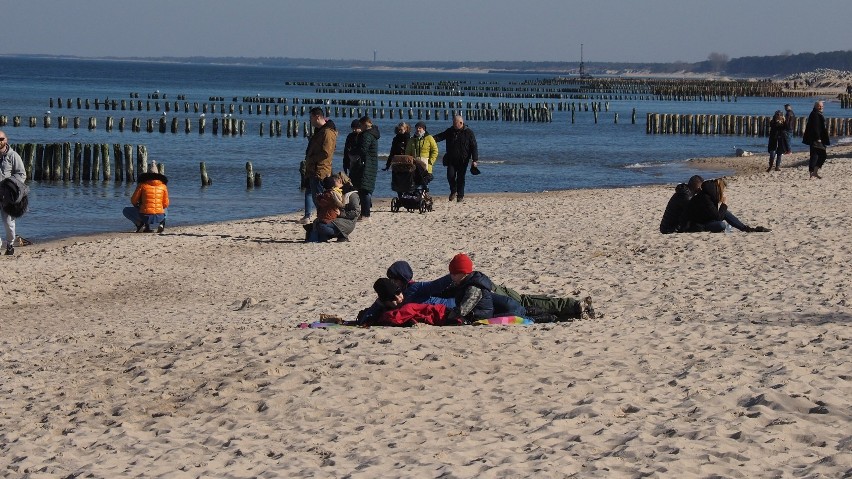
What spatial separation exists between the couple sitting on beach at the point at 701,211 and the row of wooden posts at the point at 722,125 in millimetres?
38963

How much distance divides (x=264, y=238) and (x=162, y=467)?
10.5m

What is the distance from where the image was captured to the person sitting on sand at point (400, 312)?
30.7 feet

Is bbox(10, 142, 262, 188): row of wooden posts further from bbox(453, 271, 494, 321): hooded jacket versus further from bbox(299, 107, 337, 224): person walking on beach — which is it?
bbox(453, 271, 494, 321): hooded jacket

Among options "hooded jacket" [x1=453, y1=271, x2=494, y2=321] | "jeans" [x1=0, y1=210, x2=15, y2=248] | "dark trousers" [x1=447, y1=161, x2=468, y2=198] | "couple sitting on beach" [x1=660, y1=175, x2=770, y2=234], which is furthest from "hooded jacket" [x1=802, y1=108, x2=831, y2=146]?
"hooded jacket" [x1=453, y1=271, x2=494, y2=321]

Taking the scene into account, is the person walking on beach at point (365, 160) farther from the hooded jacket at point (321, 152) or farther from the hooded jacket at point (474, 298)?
the hooded jacket at point (474, 298)

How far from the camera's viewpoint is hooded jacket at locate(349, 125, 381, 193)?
1759cm

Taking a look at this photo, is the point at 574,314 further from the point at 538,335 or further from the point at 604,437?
the point at 604,437

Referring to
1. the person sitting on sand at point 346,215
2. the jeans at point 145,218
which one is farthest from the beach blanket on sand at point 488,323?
the jeans at point 145,218

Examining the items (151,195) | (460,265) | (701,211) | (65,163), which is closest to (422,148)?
(151,195)

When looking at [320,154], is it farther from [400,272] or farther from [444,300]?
[400,272]

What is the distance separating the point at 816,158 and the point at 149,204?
1328 cm

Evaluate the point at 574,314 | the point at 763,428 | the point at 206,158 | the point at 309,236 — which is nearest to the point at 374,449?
the point at 763,428

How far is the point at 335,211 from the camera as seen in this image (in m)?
16.0

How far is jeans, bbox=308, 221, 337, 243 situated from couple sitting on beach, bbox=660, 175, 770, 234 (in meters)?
4.27
